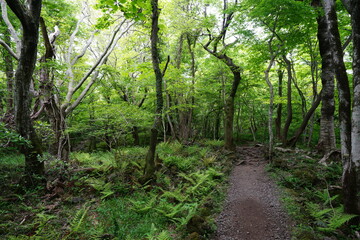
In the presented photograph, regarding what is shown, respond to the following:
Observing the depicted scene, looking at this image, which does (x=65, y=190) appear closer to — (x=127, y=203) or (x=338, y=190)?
(x=127, y=203)

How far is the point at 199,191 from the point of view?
588 cm

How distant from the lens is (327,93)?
807cm

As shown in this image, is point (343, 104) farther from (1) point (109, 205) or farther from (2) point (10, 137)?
(2) point (10, 137)

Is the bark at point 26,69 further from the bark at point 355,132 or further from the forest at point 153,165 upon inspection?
the bark at point 355,132

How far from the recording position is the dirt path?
156 inches

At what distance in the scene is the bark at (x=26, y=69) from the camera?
4.05m

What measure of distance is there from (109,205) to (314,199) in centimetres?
598

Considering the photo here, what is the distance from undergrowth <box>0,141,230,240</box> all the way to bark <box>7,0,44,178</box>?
0.64 meters

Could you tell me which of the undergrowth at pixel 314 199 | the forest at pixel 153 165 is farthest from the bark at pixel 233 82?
the undergrowth at pixel 314 199

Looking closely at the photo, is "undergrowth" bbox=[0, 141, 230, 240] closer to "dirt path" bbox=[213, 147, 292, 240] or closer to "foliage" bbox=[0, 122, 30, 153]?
"dirt path" bbox=[213, 147, 292, 240]

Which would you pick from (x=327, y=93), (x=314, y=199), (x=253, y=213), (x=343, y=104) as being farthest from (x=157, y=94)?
(x=327, y=93)

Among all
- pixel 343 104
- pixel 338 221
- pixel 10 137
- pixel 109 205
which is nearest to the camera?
pixel 338 221

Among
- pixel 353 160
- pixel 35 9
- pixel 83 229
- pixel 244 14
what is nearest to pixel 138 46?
pixel 244 14

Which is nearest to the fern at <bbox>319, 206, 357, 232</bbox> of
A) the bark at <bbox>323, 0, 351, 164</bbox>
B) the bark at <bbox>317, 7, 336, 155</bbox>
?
the bark at <bbox>323, 0, 351, 164</bbox>
